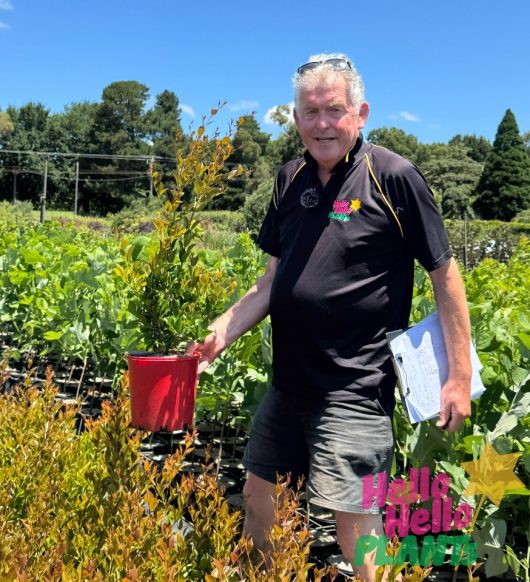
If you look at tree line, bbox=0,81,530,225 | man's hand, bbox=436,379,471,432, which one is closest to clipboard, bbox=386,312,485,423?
man's hand, bbox=436,379,471,432

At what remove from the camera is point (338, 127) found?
6.15 feet

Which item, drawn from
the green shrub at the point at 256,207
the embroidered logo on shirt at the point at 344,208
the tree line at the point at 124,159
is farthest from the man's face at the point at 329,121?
the tree line at the point at 124,159

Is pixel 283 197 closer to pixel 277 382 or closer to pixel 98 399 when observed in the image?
pixel 277 382

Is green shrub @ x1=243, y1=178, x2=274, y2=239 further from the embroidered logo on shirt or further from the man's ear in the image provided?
the embroidered logo on shirt

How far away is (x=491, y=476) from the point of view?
1.78 metres

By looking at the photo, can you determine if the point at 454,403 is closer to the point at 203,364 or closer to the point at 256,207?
the point at 203,364

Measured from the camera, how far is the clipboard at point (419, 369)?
1.79 m

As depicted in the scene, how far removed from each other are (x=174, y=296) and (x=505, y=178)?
179 ft

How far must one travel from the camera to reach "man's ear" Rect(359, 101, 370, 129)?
195 centimetres

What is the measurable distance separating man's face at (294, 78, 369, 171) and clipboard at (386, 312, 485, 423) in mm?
575

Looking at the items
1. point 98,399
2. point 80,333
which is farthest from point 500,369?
point 98,399

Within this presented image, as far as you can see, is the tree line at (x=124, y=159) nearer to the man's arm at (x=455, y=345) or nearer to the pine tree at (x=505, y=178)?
the pine tree at (x=505, y=178)

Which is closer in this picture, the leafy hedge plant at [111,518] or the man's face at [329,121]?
the leafy hedge plant at [111,518]

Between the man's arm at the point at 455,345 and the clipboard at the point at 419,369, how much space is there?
0.03 metres
